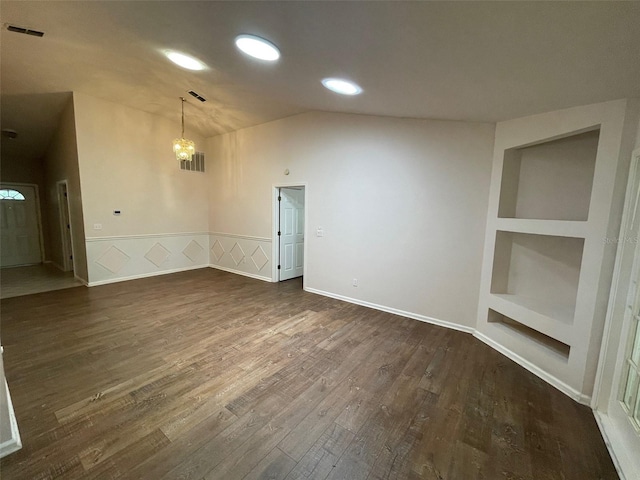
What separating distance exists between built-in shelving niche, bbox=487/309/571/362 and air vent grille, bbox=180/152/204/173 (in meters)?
6.66

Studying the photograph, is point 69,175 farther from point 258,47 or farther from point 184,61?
point 258,47

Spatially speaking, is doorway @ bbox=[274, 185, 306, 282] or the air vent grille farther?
the air vent grille

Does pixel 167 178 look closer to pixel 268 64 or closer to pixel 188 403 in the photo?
pixel 268 64

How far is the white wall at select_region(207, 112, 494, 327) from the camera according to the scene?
3379mm

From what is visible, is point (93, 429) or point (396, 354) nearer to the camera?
point (93, 429)

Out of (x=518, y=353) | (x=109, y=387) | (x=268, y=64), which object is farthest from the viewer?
(x=518, y=353)

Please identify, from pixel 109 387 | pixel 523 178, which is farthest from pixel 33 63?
pixel 523 178

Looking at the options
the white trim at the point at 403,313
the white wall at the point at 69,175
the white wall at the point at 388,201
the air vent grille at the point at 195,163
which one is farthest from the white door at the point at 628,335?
the white wall at the point at 69,175

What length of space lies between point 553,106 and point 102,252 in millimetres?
7175

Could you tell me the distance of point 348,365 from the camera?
2672 millimetres

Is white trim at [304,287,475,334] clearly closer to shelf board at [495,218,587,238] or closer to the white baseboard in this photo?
shelf board at [495,218,587,238]

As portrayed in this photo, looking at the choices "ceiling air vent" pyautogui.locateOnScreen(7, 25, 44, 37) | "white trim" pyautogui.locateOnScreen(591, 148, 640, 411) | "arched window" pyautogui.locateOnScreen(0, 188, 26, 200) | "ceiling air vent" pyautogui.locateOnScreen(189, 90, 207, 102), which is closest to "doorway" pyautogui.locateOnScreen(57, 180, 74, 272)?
"arched window" pyautogui.locateOnScreen(0, 188, 26, 200)

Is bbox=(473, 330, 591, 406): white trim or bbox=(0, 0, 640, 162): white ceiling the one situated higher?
bbox=(0, 0, 640, 162): white ceiling

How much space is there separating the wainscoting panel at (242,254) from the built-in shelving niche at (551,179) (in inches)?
167
